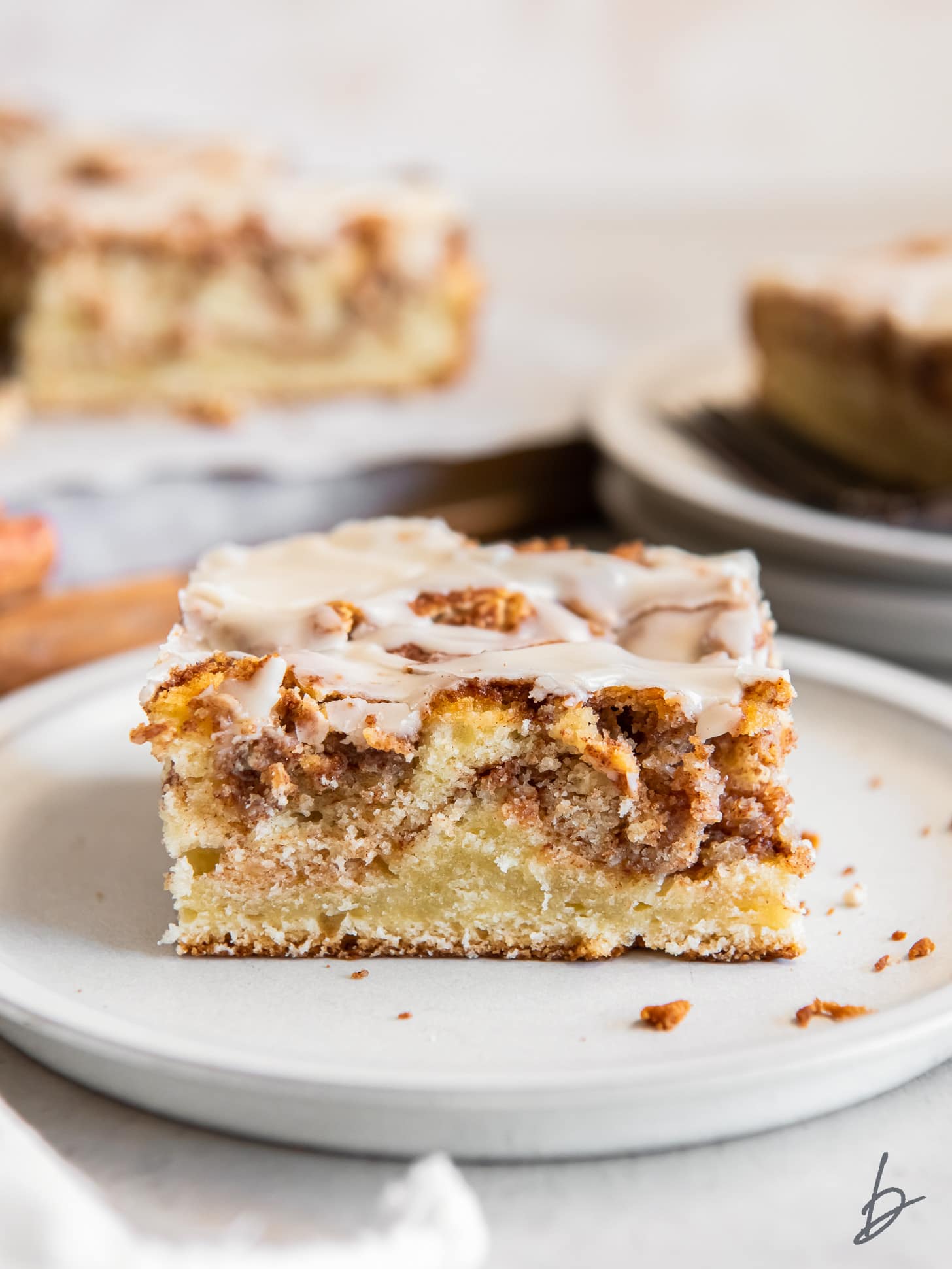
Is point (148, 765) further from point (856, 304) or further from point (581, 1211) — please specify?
point (856, 304)

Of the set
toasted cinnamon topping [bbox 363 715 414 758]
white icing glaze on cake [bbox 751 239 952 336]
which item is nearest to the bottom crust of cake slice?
toasted cinnamon topping [bbox 363 715 414 758]

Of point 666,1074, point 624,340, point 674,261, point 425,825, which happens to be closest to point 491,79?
point 674,261

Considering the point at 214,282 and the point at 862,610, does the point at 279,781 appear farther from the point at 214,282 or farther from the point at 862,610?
the point at 214,282

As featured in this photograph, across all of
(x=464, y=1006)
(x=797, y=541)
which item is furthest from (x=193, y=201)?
(x=464, y=1006)

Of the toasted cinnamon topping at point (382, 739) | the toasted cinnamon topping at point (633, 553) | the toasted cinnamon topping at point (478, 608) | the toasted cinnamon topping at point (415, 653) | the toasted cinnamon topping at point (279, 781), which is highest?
the toasted cinnamon topping at point (633, 553)

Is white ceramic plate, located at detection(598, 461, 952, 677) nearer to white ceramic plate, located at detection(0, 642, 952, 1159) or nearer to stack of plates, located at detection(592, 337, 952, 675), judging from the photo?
stack of plates, located at detection(592, 337, 952, 675)

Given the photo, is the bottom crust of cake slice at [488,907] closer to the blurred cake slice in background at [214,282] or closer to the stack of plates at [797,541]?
the stack of plates at [797,541]

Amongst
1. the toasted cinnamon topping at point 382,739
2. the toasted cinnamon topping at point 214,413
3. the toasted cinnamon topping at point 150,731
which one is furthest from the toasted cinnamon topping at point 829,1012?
the toasted cinnamon topping at point 214,413
